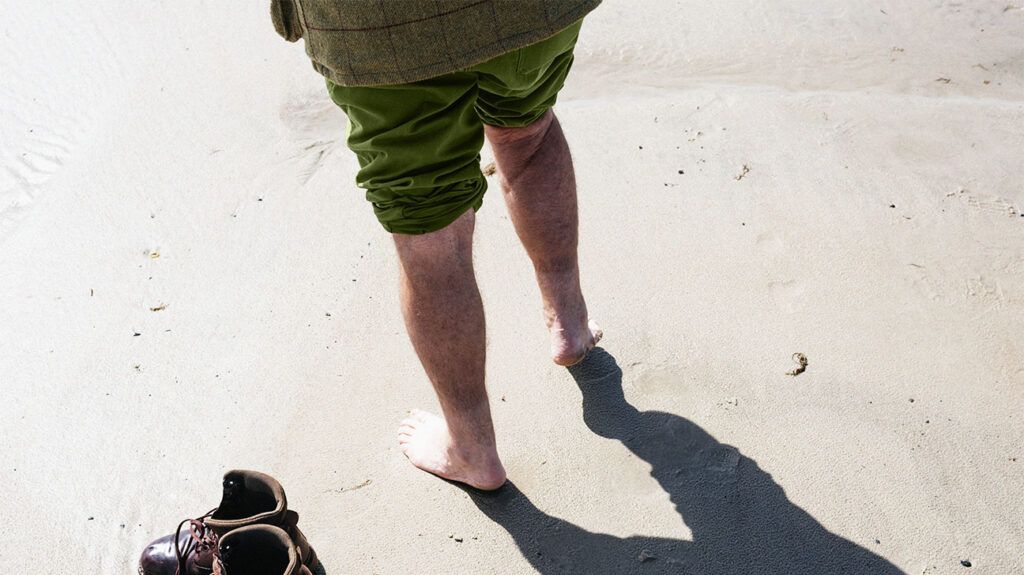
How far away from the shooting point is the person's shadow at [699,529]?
1689mm

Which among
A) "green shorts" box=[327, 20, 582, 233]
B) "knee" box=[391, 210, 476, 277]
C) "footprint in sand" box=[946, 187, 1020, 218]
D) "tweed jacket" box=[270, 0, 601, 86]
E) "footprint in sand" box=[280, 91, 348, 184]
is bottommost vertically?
"footprint in sand" box=[946, 187, 1020, 218]

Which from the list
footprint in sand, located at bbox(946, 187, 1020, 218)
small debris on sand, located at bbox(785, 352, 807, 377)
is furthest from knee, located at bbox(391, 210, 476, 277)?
footprint in sand, located at bbox(946, 187, 1020, 218)

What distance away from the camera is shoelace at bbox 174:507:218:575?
5.31 ft

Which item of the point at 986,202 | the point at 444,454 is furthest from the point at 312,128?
the point at 986,202

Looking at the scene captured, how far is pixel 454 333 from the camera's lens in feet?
5.29

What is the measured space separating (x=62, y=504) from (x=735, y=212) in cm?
181

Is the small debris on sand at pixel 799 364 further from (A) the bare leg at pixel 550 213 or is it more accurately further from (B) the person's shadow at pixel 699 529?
(A) the bare leg at pixel 550 213

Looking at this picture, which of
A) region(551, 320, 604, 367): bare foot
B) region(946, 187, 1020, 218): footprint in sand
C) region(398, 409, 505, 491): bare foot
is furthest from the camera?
region(946, 187, 1020, 218): footprint in sand

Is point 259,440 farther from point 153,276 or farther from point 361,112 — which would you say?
point 361,112

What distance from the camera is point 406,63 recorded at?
132 cm

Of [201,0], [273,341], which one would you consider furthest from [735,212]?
[201,0]

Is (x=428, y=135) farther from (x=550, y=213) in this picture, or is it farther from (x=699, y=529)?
(x=699, y=529)

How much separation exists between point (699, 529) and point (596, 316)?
0.65m

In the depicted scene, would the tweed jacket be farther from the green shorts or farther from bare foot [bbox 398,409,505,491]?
bare foot [bbox 398,409,505,491]
